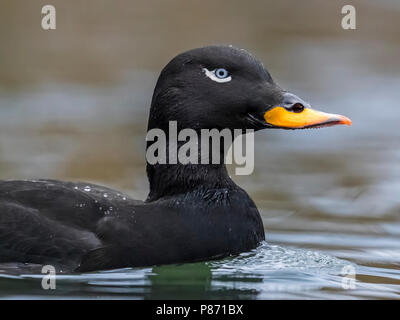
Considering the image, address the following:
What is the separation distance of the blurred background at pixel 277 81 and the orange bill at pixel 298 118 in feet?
3.85

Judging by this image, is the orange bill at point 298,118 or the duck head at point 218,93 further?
the duck head at point 218,93

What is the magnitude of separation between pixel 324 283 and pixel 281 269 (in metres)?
0.42

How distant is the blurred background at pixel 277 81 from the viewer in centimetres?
1047

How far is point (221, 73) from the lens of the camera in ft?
28.3

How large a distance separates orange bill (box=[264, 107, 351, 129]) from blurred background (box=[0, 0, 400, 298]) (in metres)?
1.17

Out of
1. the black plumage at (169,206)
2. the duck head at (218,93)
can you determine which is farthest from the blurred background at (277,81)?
the duck head at (218,93)

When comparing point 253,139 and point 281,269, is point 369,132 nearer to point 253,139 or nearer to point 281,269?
point 253,139

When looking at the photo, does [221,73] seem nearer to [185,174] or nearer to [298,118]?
[298,118]

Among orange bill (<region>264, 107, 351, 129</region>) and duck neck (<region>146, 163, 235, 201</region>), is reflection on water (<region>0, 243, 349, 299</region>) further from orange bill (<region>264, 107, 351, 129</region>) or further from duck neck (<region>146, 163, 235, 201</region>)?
orange bill (<region>264, 107, 351, 129</region>)

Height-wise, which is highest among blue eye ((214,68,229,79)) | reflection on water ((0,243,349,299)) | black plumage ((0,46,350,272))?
blue eye ((214,68,229,79))

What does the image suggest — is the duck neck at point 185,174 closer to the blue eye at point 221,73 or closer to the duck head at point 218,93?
the duck head at point 218,93

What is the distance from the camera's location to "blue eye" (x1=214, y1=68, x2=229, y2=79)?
28.3 feet

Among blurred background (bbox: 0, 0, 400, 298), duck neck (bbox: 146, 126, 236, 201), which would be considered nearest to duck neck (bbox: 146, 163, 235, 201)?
duck neck (bbox: 146, 126, 236, 201)
